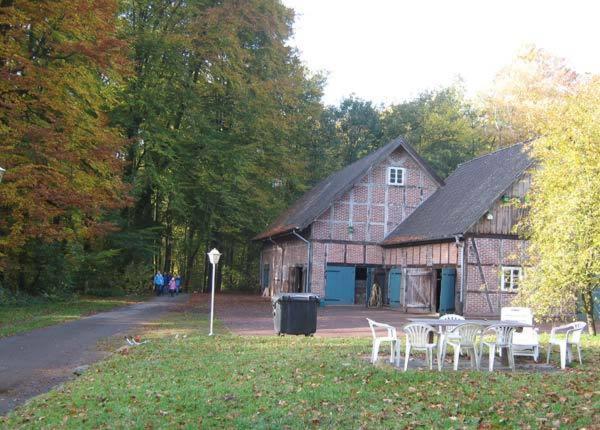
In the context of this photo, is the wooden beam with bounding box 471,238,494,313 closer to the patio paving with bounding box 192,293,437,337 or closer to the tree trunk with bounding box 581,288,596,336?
the patio paving with bounding box 192,293,437,337

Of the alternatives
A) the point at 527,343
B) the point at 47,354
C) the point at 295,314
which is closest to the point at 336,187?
the point at 295,314

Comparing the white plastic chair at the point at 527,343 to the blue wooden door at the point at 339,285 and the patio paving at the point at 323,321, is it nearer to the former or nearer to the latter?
the patio paving at the point at 323,321

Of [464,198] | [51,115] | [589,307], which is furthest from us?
[464,198]

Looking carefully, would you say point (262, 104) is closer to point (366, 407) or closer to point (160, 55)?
point (160, 55)

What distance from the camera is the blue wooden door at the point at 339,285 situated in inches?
1264

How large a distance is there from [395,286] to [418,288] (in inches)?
93.4

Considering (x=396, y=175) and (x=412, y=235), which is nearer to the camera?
(x=412, y=235)

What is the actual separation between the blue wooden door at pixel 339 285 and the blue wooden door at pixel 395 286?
6.22 feet

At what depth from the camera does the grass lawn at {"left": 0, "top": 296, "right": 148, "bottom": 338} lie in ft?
59.3

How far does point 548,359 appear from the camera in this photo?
1175 centimetres

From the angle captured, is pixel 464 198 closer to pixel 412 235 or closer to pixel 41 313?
pixel 412 235

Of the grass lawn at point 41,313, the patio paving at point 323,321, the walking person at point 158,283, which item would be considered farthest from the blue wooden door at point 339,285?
the walking person at point 158,283

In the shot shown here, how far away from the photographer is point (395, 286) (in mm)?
31297

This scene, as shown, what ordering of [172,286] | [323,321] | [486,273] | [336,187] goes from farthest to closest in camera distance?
[172,286] < [336,187] < [486,273] < [323,321]
